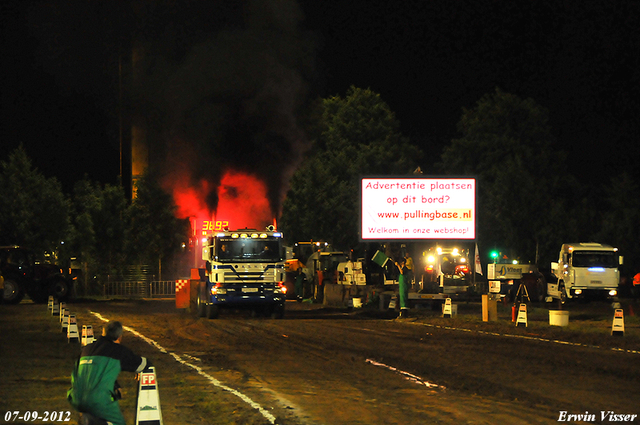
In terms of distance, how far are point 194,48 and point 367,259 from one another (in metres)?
43.0

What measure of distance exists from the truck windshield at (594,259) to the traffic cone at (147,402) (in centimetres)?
3436

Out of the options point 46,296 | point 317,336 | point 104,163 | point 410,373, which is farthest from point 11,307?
point 104,163

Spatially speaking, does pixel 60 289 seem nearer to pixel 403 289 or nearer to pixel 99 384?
pixel 403 289

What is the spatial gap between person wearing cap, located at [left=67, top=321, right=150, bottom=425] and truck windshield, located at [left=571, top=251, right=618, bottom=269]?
3488 centimetres

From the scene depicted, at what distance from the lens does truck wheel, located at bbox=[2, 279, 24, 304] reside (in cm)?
3894

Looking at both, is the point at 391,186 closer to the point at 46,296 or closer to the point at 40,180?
the point at 46,296

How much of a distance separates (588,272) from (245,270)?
18746 millimetres

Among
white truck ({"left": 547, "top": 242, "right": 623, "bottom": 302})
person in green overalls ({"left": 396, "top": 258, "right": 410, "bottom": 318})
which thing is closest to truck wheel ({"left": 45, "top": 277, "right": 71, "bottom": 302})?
person in green overalls ({"left": 396, "top": 258, "right": 410, "bottom": 318})

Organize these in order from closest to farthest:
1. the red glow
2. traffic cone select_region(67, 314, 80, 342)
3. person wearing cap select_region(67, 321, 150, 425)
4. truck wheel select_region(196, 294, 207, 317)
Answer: person wearing cap select_region(67, 321, 150, 425)
traffic cone select_region(67, 314, 80, 342)
truck wheel select_region(196, 294, 207, 317)
the red glow

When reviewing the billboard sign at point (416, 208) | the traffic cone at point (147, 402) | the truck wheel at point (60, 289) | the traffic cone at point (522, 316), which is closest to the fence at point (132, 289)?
the truck wheel at point (60, 289)

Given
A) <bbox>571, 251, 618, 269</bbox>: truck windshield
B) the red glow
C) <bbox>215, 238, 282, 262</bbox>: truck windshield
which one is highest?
the red glow

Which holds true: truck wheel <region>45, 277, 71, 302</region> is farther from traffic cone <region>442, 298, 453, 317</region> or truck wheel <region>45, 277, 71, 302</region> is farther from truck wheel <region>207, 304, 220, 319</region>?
traffic cone <region>442, 298, 453, 317</region>

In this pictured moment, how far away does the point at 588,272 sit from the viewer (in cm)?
3962

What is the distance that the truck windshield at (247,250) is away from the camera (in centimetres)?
2814
